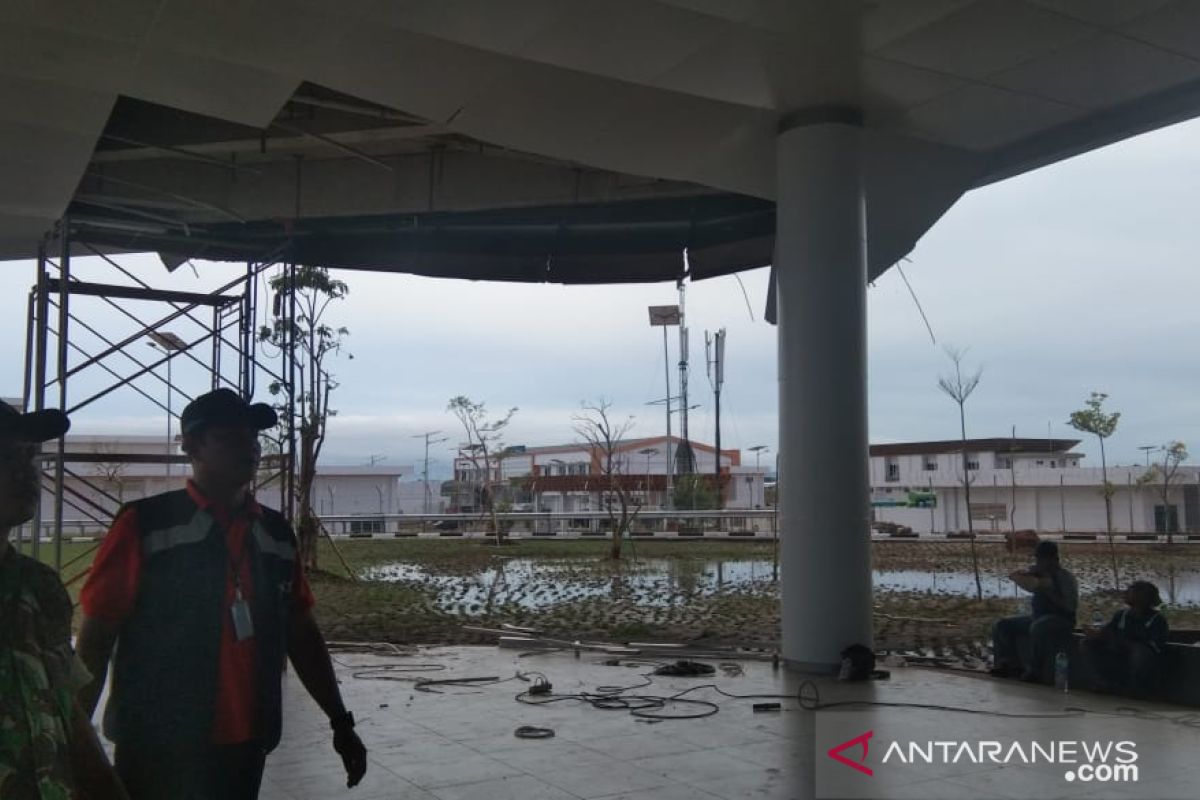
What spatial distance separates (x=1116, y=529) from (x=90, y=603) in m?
39.5

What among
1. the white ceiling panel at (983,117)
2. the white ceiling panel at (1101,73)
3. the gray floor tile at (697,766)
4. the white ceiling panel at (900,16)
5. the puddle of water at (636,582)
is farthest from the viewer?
the puddle of water at (636,582)

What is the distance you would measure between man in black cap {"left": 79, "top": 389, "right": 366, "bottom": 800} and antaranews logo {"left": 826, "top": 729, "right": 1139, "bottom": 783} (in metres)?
2.97

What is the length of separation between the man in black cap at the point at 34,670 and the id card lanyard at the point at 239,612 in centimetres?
53

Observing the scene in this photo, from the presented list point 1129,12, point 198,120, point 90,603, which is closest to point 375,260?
point 198,120

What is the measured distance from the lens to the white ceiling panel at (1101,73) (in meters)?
6.41

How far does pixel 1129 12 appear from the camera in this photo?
5891 millimetres

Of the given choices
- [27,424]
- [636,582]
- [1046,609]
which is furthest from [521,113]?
[636,582]

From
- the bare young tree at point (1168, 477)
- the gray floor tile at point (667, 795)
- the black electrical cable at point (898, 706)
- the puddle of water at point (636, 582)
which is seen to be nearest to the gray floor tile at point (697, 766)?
the gray floor tile at point (667, 795)

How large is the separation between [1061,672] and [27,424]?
6.62 meters

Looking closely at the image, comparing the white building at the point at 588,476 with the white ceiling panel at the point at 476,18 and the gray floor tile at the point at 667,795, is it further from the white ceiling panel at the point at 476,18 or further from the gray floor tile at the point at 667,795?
the gray floor tile at the point at 667,795

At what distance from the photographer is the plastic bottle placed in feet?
22.1

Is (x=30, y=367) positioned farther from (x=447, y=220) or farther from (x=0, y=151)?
(x=447, y=220)

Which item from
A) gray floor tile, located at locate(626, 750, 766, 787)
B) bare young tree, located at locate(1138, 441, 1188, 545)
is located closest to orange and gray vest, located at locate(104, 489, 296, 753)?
gray floor tile, located at locate(626, 750, 766, 787)

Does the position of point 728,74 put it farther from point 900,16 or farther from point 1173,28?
point 1173,28
